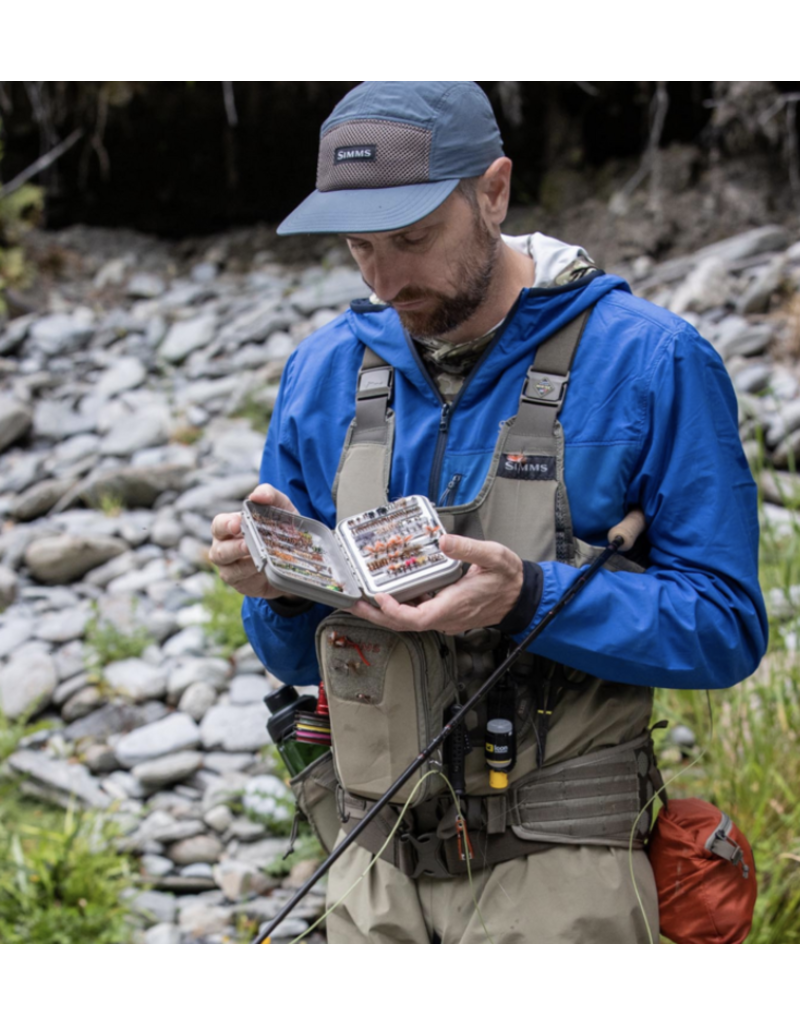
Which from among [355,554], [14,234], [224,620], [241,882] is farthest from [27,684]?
[14,234]

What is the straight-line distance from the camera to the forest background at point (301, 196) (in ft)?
12.5

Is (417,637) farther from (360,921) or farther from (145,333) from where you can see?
(145,333)

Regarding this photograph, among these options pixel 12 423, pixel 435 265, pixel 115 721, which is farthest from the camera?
pixel 12 423

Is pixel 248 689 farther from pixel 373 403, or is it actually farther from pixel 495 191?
pixel 495 191

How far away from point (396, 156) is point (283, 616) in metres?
1.07

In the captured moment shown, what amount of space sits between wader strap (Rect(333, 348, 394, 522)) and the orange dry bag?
102 centimetres

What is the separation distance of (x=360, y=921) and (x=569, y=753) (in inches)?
24.6

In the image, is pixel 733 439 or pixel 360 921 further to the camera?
pixel 360 921

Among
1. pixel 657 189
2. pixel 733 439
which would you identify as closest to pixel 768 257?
pixel 657 189

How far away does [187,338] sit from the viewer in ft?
36.7

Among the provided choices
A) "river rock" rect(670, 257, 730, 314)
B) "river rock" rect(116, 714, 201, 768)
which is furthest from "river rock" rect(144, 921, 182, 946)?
"river rock" rect(670, 257, 730, 314)

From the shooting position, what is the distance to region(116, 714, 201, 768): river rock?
5.21 metres

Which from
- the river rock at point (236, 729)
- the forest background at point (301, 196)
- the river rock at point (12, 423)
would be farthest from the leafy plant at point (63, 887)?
the river rock at point (12, 423)

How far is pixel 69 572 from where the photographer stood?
7.11m
